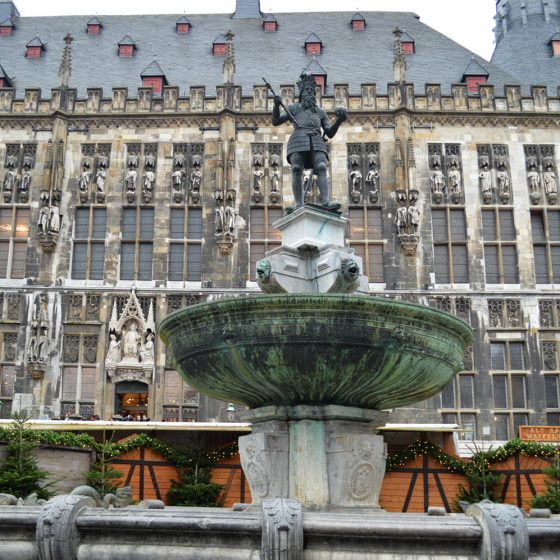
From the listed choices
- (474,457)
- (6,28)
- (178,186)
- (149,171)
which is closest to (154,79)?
(149,171)

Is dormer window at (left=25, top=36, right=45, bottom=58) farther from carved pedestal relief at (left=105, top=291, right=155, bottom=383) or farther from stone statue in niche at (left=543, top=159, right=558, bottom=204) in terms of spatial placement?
stone statue in niche at (left=543, top=159, right=558, bottom=204)

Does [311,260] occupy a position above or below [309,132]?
below

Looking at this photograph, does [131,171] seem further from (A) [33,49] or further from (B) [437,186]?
(B) [437,186]

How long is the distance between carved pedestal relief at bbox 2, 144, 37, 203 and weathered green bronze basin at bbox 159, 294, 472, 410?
793 inches

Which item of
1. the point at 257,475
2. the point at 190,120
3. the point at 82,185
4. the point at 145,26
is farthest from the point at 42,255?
the point at 257,475

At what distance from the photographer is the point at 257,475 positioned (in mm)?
7941

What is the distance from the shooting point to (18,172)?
1029 inches

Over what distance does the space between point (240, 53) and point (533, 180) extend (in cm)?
1340

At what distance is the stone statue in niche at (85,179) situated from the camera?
25.8 meters

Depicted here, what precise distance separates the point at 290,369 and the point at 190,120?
20.5 meters

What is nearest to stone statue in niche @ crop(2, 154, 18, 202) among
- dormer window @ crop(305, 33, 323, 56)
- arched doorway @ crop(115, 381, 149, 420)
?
arched doorway @ crop(115, 381, 149, 420)

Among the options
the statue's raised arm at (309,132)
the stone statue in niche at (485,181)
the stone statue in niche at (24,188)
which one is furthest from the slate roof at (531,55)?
the statue's raised arm at (309,132)

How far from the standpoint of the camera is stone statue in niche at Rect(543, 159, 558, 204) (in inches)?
1010

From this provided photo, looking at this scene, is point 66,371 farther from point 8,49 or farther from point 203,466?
point 8,49
